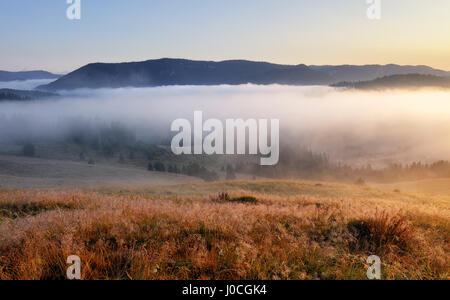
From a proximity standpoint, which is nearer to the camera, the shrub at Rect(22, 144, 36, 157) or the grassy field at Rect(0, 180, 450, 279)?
the grassy field at Rect(0, 180, 450, 279)

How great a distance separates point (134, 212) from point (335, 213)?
18.8 feet

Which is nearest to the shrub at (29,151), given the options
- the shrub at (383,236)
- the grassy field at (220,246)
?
the grassy field at (220,246)

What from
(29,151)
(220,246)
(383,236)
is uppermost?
(220,246)

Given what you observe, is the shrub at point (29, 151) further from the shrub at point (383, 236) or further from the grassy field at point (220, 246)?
the shrub at point (383, 236)

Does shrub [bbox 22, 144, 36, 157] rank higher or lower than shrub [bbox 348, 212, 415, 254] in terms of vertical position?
lower

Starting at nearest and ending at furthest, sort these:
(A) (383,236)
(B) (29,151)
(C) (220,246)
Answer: (C) (220,246) < (A) (383,236) < (B) (29,151)

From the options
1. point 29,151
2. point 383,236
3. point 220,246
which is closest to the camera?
point 220,246

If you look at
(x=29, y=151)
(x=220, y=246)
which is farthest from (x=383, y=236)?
(x=29, y=151)

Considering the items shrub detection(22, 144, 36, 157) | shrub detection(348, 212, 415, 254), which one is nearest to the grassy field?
shrub detection(348, 212, 415, 254)

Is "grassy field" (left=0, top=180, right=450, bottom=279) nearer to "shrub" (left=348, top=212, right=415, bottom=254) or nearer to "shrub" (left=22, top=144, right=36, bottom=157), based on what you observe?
"shrub" (left=348, top=212, right=415, bottom=254)

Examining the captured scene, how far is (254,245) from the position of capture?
18.4ft

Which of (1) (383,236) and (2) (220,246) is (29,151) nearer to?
(2) (220,246)
